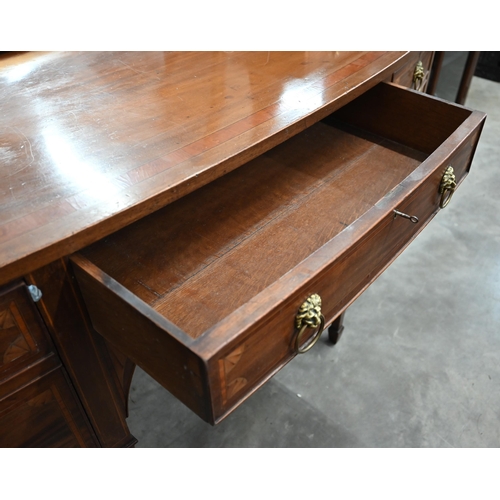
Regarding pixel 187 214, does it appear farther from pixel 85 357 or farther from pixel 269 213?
pixel 85 357

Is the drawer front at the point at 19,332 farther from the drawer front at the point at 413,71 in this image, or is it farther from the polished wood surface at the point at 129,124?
the drawer front at the point at 413,71

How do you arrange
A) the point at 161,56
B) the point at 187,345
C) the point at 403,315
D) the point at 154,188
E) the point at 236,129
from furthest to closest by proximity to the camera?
1. the point at 403,315
2. the point at 161,56
3. the point at 236,129
4. the point at 154,188
5. the point at 187,345

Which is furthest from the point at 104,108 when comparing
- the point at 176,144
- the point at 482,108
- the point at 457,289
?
the point at 482,108

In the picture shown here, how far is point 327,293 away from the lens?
634 mm

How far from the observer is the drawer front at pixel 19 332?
573mm

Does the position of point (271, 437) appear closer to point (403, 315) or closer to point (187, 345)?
point (403, 315)

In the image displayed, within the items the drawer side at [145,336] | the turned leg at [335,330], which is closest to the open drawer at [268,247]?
the drawer side at [145,336]

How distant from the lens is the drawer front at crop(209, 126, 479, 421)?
53 cm

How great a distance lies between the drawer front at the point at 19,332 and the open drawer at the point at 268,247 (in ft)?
0.21

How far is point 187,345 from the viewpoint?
19.2 inches

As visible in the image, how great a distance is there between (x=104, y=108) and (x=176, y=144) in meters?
0.15

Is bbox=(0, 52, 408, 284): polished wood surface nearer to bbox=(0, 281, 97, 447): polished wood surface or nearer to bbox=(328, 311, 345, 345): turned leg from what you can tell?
bbox=(0, 281, 97, 447): polished wood surface

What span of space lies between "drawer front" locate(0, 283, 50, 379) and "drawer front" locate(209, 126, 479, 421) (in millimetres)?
240

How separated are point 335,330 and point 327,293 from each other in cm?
56
